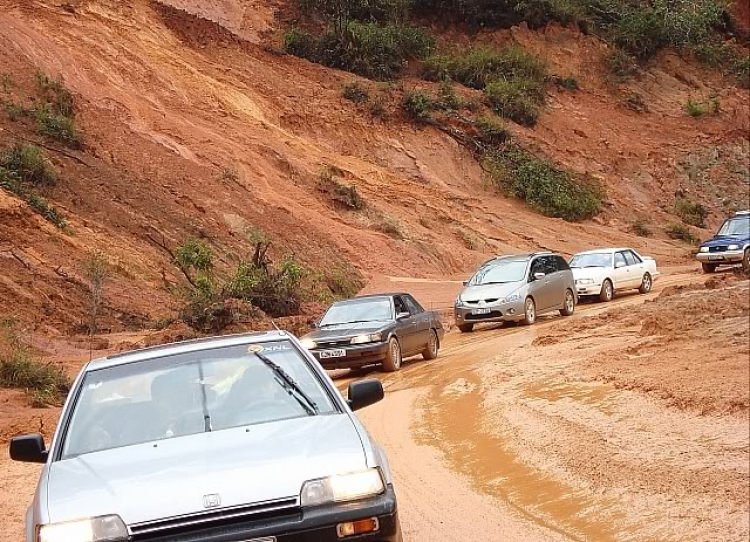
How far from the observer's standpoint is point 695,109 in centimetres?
5362

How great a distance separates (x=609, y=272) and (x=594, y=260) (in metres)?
0.62

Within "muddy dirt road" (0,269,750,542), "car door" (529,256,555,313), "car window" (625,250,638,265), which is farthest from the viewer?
"car window" (625,250,638,265)

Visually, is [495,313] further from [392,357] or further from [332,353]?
[332,353]

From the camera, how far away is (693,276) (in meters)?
32.0

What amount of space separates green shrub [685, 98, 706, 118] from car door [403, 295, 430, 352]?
38089mm

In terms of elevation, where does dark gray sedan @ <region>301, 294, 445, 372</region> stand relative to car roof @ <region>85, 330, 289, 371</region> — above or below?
below

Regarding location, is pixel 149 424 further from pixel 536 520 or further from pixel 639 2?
pixel 639 2

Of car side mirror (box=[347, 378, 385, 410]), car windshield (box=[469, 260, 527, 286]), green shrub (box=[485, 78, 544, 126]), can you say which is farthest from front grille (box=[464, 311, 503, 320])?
green shrub (box=[485, 78, 544, 126])

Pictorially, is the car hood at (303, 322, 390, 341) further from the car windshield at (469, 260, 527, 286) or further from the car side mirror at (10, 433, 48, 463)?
the car side mirror at (10, 433, 48, 463)

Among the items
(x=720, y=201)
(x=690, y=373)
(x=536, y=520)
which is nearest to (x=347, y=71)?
(x=720, y=201)

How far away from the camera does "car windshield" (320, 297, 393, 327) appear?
18.8 m

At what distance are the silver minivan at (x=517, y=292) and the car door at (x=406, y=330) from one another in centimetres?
425

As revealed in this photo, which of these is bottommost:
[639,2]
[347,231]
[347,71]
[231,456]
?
[347,231]

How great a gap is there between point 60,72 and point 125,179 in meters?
6.98
